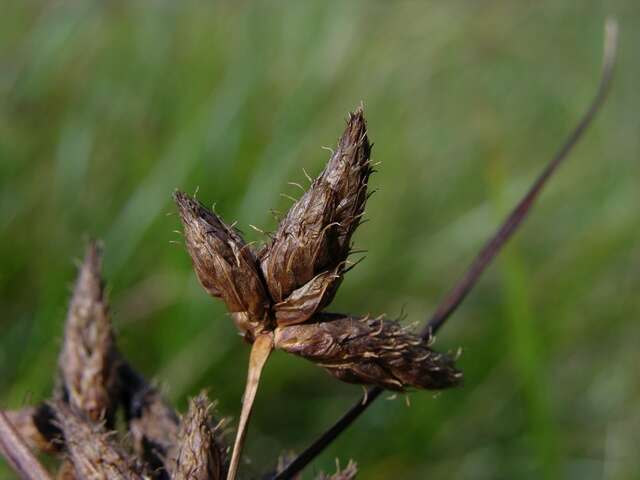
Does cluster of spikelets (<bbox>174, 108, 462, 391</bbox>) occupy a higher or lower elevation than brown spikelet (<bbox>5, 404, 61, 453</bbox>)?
higher

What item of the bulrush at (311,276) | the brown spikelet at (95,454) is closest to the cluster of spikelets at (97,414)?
the brown spikelet at (95,454)

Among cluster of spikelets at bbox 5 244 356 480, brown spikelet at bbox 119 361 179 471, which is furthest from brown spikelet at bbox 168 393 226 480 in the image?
brown spikelet at bbox 119 361 179 471

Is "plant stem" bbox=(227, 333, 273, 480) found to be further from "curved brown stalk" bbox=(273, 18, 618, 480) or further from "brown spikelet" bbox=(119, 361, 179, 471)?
"brown spikelet" bbox=(119, 361, 179, 471)

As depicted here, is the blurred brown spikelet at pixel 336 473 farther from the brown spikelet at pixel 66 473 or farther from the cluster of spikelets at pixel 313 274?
the brown spikelet at pixel 66 473

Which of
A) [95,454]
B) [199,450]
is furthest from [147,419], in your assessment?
[199,450]

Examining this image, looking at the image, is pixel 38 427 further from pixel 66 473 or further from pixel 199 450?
pixel 199 450
